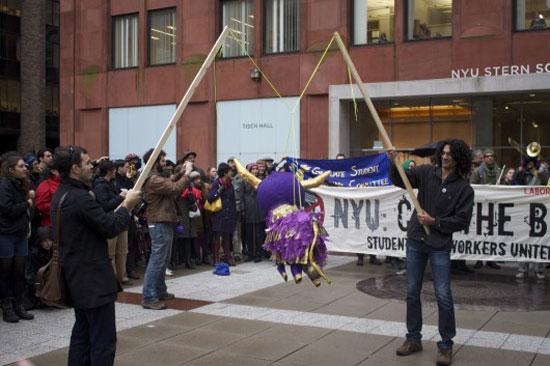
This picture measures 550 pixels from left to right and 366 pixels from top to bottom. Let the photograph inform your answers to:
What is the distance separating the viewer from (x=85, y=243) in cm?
516

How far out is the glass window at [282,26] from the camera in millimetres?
20703

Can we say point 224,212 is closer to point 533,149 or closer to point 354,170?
point 354,170

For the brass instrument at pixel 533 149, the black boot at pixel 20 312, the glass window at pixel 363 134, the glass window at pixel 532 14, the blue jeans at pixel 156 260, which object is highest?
the glass window at pixel 532 14

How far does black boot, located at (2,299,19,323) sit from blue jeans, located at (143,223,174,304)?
5.48 ft

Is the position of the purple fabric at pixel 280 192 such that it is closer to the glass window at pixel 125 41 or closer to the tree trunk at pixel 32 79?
the glass window at pixel 125 41

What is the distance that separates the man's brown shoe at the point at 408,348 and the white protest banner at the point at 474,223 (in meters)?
4.61

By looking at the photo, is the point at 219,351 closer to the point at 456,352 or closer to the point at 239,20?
the point at 456,352

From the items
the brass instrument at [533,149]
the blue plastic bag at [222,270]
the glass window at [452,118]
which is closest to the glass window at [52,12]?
the glass window at [452,118]

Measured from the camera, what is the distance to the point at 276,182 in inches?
253

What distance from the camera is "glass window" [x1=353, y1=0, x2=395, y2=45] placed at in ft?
63.3

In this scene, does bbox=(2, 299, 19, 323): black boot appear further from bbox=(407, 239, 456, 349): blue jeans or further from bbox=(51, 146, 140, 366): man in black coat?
bbox=(407, 239, 456, 349): blue jeans

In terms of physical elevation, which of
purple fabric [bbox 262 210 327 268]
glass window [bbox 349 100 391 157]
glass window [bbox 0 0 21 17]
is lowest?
purple fabric [bbox 262 210 327 268]

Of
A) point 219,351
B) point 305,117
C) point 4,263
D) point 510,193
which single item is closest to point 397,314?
point 219,351

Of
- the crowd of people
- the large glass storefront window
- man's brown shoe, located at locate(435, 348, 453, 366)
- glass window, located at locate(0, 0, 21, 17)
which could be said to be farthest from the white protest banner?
glass window, located at locate(0, 0, 21, 17)
